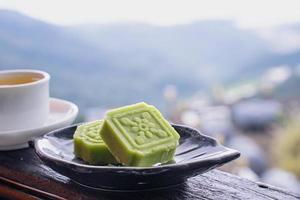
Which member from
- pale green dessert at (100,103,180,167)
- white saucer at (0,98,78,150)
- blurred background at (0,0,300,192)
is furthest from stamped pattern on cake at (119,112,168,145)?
blurred background at (0,0,300,192)

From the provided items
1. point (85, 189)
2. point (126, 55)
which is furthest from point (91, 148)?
point (126, 55)

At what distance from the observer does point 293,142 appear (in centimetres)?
142

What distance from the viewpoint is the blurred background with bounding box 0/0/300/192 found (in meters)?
1.27

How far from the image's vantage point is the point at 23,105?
31.3 inches

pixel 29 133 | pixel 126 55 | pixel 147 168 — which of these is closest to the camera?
pixel 147 168

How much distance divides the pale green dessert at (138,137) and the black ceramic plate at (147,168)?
0.06 feet

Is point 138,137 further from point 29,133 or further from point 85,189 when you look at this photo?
point 29,133

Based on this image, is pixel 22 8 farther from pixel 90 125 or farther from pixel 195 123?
pixel 90 125

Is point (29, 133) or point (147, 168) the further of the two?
point (29, 133)

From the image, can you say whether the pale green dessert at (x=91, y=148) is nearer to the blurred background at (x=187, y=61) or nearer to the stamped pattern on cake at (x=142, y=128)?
the stamped pattern on cake at (x=142, y=128)

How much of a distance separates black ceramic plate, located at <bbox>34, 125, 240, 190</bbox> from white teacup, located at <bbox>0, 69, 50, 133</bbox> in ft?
0.34

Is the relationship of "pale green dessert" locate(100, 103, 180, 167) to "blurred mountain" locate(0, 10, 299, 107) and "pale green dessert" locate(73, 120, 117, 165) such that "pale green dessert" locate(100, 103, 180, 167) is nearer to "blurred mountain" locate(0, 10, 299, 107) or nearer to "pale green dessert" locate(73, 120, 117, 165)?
"pale green dessert" locate(73, 120, 117, 165)

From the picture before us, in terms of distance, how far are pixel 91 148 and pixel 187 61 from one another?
832 mm

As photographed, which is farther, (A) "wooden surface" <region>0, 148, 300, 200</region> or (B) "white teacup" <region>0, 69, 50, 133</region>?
(B) "white teacup" <region>0, 69, 50, 133</region>
